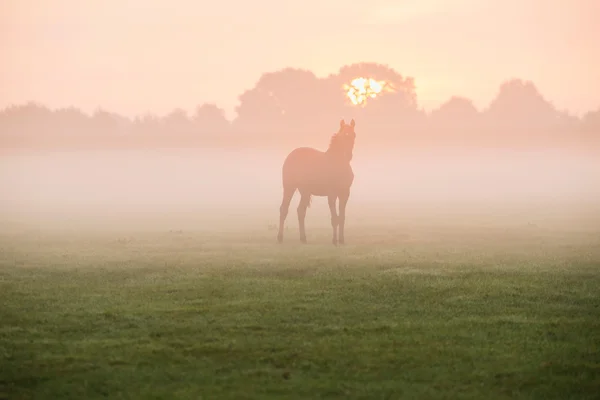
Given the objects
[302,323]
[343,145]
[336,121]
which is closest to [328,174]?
[343,145]

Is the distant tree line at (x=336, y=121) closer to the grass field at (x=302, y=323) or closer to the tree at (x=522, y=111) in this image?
the tree at (x=522, y=111)

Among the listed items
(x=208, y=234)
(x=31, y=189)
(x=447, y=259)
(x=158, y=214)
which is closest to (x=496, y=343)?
(x=447, y=259)

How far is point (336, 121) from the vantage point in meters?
63.1

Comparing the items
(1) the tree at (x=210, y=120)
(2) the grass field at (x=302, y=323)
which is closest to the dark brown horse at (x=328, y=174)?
(2) the grass field at (x=302, y=323)

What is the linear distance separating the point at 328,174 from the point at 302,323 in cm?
1020

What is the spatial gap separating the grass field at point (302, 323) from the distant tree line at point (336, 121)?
44735mm

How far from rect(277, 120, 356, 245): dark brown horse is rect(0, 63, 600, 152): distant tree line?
3963 centimetres

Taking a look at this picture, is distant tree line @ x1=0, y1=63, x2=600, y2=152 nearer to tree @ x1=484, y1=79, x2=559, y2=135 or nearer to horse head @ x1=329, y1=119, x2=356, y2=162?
tree @ x1=484, y1=79, x2=559, y2=135

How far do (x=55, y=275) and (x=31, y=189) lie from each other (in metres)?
44.9

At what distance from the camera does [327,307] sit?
483 inches

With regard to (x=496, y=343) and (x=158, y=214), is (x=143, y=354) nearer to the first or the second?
(x=496, y=343)

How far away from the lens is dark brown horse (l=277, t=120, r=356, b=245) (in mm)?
21062

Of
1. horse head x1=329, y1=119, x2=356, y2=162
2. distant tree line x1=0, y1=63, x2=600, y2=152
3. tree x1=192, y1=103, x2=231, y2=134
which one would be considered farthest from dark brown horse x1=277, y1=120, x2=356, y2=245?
tree x1=192, y1=103, x2=231, y2=134

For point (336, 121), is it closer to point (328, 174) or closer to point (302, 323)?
point (328, 174)
